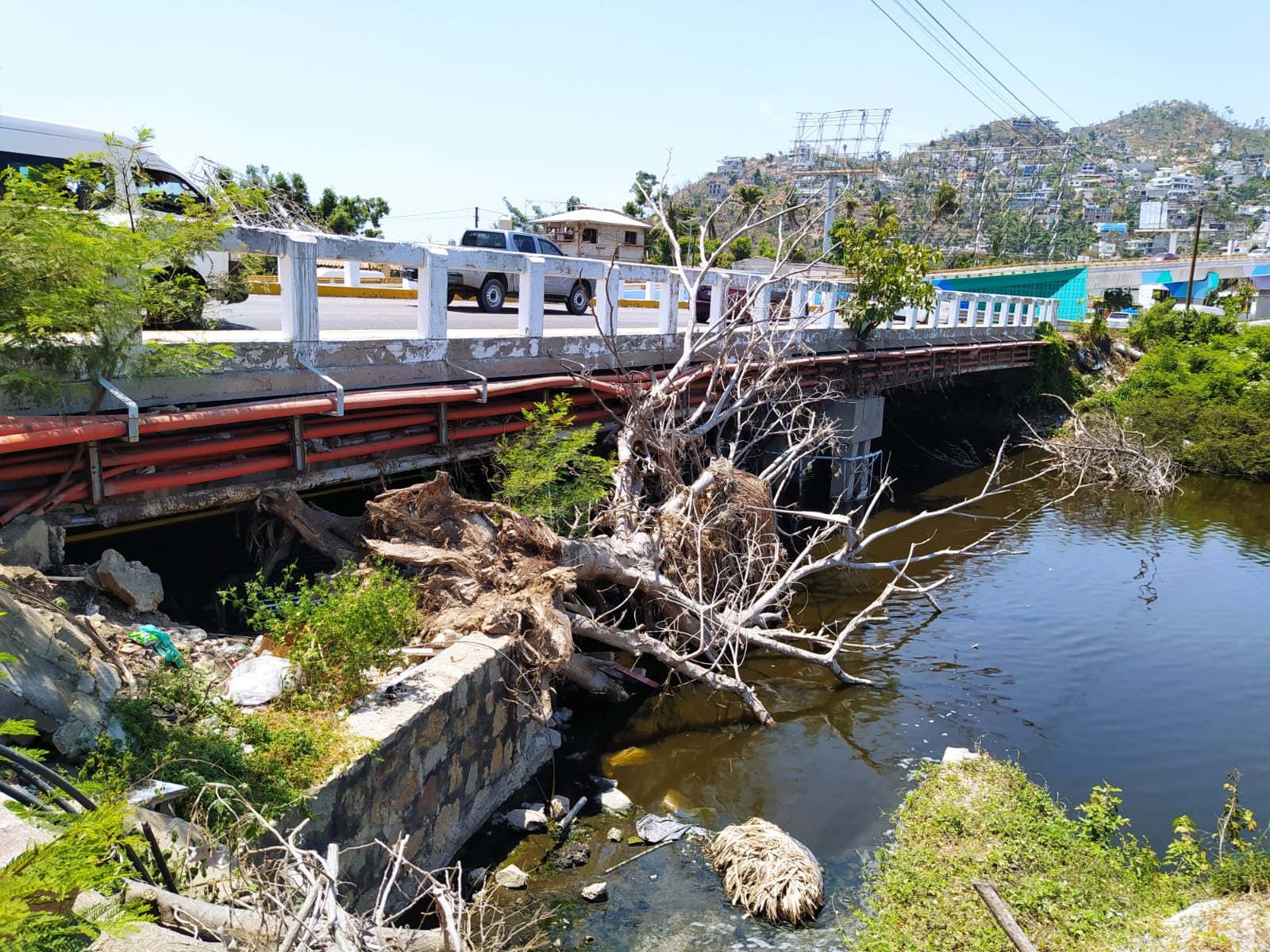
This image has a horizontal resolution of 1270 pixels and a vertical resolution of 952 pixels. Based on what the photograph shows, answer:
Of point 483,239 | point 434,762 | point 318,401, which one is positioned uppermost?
point 483,239

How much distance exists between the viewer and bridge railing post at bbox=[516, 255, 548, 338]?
10.2m

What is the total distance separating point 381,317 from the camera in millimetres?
13438

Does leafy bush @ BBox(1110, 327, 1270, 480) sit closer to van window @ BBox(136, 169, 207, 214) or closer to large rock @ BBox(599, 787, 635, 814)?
large rock @ BBox(599, 787, 635, 814)

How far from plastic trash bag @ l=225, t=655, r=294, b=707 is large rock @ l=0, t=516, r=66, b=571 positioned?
1.43 meters

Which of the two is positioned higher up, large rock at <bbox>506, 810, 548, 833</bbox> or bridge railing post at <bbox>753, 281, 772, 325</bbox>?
bridge railing post at <bbox>753, 281, 772, 325</bbox>

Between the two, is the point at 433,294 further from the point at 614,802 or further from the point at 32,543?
the point at 614,802

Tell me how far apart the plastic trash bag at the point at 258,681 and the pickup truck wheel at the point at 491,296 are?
9301mm

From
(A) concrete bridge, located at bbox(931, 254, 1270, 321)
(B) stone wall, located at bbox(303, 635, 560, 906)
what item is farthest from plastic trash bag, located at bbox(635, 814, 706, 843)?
(A) concrete bridge, located at bbox(931, 254, 1270, 321)

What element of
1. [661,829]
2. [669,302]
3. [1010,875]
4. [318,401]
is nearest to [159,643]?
[318,401]

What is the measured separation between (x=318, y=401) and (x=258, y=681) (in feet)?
8.55

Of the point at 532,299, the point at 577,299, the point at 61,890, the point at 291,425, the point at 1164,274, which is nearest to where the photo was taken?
the point at 61,890

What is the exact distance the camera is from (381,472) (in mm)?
8930

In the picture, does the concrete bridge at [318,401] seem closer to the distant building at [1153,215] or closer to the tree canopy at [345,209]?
the tree canopy at [345,209]

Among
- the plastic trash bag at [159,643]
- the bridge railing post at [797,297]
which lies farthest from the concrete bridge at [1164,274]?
the plastic trash bag at [159,643]
